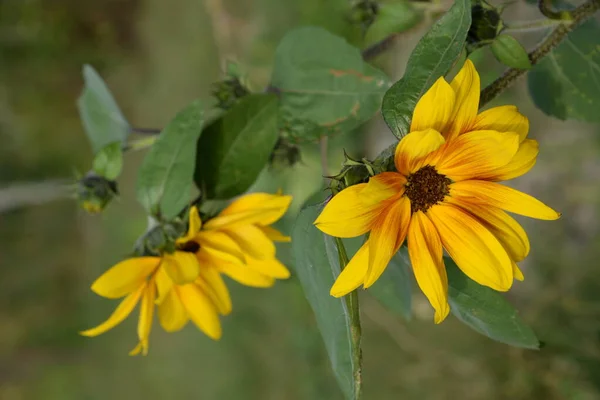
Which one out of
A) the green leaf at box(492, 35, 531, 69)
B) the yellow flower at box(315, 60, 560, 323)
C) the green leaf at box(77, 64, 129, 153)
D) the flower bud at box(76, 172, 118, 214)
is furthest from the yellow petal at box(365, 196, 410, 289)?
the green leaf at box(77, 64, 129, 153)

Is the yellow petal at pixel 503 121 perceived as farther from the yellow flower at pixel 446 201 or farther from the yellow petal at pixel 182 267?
the yellow petal at pixel 182 267

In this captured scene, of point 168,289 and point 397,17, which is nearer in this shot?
point 168,289

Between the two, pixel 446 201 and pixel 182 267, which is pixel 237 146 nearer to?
pixel 182 267

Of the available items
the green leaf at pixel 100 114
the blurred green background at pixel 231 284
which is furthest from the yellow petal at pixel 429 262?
the green leaf at pixel 100 114

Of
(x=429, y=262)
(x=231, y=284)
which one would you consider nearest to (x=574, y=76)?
(x=429, y=262)

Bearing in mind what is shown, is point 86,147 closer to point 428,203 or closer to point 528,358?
point 528,358

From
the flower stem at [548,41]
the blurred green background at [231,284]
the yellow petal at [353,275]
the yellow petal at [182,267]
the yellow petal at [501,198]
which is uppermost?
the flower stem at [548,41]
